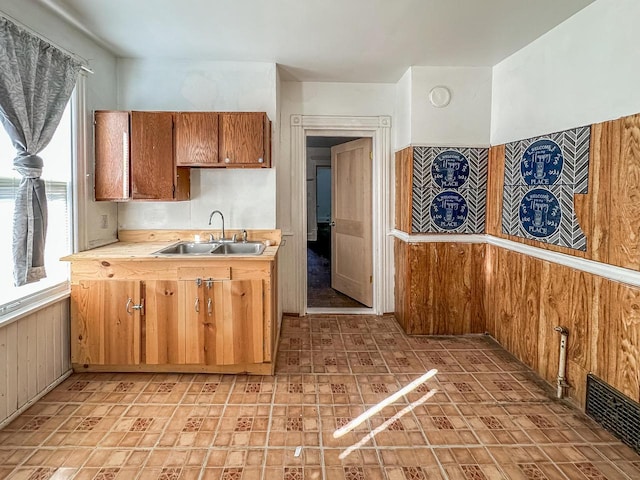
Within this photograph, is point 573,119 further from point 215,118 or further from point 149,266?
point 149,266

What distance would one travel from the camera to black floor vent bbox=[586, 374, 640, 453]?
7.02 feet

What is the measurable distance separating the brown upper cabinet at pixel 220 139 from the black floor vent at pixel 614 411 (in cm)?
274

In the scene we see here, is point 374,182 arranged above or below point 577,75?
below

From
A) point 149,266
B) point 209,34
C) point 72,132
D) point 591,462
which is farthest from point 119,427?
point 209,34

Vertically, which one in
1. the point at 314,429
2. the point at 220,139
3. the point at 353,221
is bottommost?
the point at 314,429

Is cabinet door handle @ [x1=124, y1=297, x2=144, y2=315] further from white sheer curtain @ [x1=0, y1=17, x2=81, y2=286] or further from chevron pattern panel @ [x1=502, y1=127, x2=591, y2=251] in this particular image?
Answer: chevron pattern panel @ [x1=502, y1=127, x2=591, y2=251]

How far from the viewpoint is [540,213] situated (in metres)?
2.97

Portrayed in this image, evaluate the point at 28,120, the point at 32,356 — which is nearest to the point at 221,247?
the point at 32,356

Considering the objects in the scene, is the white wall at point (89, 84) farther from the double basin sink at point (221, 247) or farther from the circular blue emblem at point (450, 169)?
the circular blue emblem at point (450, 169)

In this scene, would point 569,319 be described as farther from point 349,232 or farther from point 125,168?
point 125,168

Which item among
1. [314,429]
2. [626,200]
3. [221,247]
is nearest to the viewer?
[626,200]

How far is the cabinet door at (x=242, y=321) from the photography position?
2918 mm

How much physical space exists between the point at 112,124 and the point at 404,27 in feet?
7.64

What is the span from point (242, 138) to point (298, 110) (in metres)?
1.13
